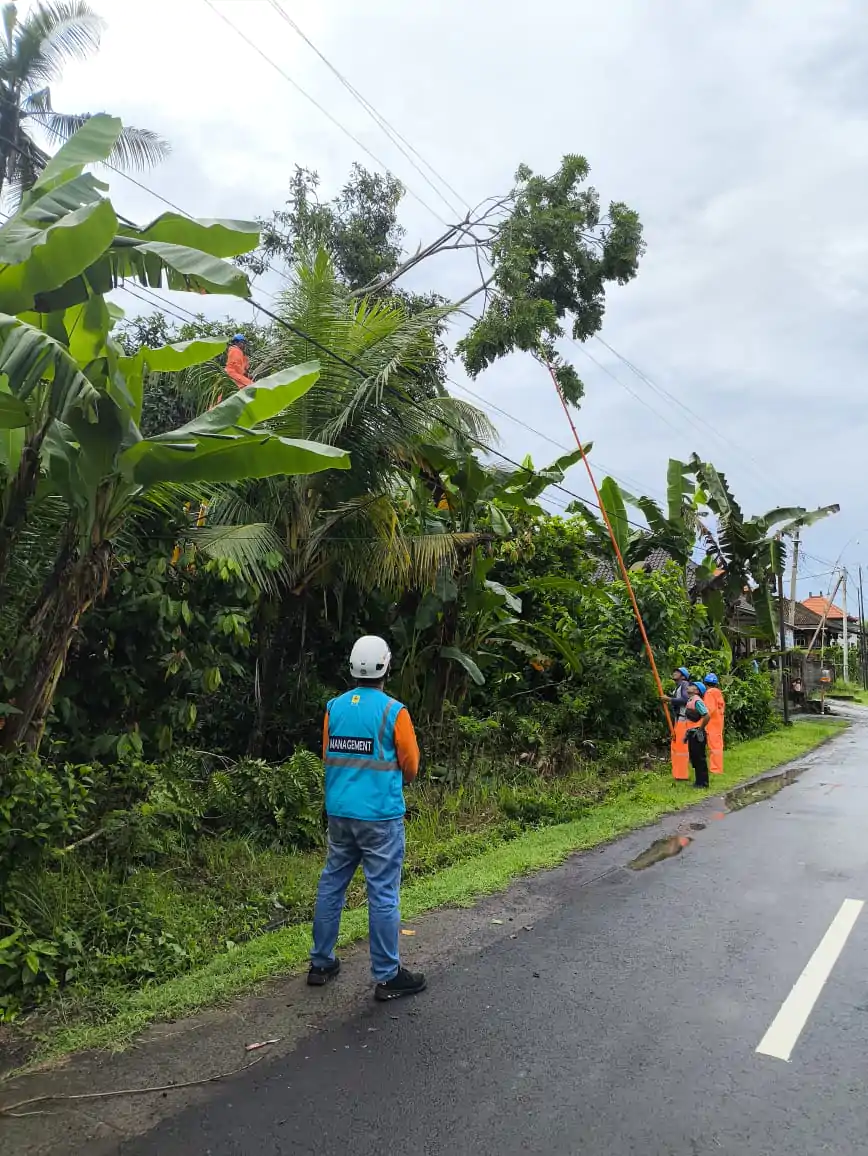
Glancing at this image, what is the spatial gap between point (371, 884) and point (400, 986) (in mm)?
521

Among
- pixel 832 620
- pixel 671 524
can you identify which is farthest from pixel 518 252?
pixel 832 620

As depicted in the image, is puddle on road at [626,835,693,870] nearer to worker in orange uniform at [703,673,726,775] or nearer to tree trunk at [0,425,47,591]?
worker in orange uniform at [703,673,726,775]

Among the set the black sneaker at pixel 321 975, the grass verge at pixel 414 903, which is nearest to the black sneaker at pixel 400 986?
the black sneaker at pixel 321 975

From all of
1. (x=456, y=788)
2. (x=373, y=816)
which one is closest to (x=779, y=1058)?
(x=373, y=816)

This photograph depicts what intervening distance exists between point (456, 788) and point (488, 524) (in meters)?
3.62

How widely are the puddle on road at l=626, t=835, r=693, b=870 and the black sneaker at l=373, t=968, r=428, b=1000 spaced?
330cm

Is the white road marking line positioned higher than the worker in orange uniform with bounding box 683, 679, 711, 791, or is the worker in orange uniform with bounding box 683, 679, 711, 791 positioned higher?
the worker in orange uniform with bounding box 683, 679, 711, 791

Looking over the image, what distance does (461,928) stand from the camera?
18.0ft

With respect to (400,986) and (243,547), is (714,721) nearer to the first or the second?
(243,547)

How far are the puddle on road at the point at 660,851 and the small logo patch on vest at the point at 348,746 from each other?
3.67 metres

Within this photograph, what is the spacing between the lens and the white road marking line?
3.93 meters

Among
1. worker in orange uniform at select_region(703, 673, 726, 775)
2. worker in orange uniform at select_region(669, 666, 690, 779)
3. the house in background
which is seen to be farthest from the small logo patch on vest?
the house in background

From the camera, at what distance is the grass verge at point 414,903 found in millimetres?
4078

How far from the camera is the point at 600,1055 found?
Answer: 3.79 meters
